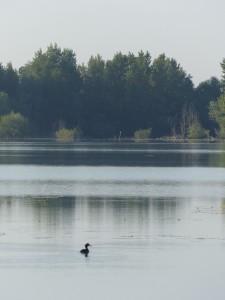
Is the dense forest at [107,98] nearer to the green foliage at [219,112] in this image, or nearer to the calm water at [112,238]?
the green foliage at [219,112]

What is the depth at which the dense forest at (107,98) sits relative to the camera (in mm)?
157875

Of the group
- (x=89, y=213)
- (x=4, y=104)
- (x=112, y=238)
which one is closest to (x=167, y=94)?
(x=4, y=104)

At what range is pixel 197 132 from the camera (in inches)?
6324

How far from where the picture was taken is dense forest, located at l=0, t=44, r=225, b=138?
158 metres

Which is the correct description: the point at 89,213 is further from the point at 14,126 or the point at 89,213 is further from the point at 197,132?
the point at 197,132

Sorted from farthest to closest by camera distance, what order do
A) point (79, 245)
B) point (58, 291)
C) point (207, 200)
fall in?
point (207, 200) → point (79, 245) → point (58, 291)

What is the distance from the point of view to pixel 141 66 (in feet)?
547

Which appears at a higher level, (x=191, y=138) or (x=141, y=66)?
(x=141, y=66)

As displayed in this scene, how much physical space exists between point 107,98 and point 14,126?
18.4 m

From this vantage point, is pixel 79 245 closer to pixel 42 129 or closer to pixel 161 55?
pixel 42 129

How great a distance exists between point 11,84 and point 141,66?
65.8 feet

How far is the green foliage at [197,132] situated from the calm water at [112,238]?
105 metres

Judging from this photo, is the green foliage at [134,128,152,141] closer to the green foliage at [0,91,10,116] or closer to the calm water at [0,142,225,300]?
the green foliage at [0,91,10,116]

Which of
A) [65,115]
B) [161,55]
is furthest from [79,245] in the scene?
[161,55]
